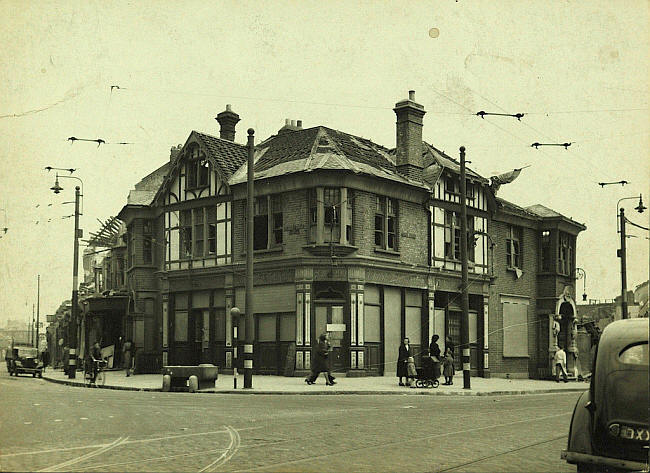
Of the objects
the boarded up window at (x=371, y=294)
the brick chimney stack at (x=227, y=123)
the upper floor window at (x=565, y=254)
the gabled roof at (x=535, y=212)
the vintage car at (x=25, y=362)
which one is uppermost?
the brick chimney stack at (x=227, y=123)

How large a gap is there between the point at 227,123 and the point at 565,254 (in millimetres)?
18787

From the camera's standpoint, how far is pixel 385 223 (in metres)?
31.1

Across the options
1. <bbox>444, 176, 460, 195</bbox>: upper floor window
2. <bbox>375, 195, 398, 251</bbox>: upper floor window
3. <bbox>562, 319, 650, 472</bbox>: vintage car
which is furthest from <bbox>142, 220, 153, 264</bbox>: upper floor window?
<bbox>562, 319, 650, 472</bbox>: vintage car

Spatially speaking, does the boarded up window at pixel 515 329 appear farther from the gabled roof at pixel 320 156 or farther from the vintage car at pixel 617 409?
the vintage car at pixel 617 409

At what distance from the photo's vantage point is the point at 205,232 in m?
34.0

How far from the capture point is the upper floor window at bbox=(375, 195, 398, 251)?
3103 cm

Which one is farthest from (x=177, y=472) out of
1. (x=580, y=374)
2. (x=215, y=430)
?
(x=580, y=374)

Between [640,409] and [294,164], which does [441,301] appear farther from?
[640,409]

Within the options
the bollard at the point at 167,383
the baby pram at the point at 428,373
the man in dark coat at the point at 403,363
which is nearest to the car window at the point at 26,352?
the bollard at the point at 167,383

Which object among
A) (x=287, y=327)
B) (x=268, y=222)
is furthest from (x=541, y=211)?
(x=287, y=327)

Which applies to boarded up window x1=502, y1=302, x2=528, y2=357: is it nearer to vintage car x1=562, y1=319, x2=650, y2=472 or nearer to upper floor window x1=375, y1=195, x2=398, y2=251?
upper floor window x1=375, y1=195, x2=398, y2=251

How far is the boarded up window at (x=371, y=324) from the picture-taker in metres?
30.0

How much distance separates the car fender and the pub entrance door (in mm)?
21002

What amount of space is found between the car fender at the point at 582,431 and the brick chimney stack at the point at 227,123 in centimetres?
3250
